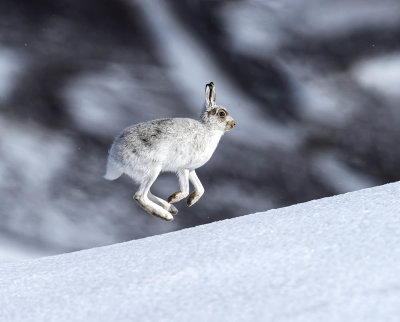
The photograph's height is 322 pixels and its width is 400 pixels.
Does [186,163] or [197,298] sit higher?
[186,163]

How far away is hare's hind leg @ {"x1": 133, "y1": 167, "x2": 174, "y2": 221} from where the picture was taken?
575 cm

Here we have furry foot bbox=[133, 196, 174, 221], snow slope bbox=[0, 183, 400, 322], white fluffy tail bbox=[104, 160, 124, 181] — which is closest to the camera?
snow slope bbox=[0, 183, 400, 322]

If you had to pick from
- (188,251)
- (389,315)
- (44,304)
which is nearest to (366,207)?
(188,251)

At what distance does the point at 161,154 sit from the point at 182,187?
0.37 meters

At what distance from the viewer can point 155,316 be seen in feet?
11.4

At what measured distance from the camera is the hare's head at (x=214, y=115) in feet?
21.2

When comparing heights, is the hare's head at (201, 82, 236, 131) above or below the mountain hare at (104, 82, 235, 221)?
above

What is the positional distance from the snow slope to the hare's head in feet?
4.83

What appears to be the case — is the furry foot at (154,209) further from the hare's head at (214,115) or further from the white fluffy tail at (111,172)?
the hare's head at (214,115)

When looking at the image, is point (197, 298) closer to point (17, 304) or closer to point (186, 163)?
point (17, 304)

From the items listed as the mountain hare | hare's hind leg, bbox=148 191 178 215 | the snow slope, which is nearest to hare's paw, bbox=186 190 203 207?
the mountain hare

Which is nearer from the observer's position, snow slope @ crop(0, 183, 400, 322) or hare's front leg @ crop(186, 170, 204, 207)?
snow slope @ crop(0, 183, 400, 322)

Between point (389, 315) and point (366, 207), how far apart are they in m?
1.80

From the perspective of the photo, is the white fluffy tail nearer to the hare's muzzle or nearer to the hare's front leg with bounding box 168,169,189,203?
the hare's front leg with bounding box 168,169,189,203
